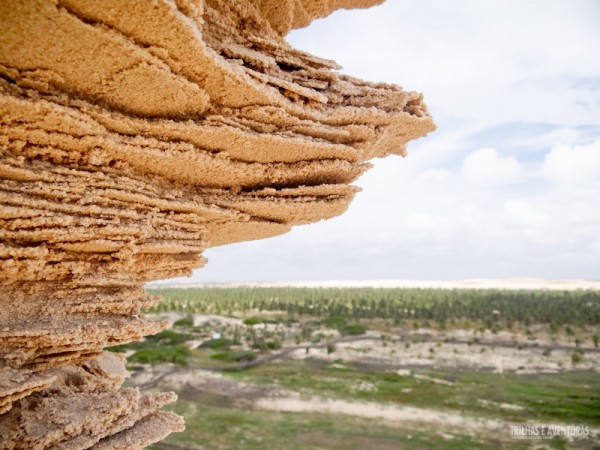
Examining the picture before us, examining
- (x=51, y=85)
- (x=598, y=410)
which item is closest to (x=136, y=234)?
(x=51, y=85)

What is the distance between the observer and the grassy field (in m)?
17.3

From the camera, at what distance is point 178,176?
218 inches

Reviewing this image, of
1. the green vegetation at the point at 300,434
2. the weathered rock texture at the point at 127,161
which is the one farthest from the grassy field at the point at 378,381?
the weathered rock texture at the point at 127,161

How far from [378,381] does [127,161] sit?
23.0 metres

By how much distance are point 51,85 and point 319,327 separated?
4091 cm

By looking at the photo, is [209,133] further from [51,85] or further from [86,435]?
[86,435]

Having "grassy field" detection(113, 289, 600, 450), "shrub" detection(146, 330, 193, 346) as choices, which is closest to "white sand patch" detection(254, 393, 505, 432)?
"grassy field" detection(113, 289, 600, 450)

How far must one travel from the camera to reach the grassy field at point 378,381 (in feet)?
56.9

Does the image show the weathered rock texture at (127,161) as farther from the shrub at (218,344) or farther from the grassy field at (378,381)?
the shrub at (218,344)

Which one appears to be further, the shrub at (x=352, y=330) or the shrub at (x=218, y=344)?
the shrub at (x=352, y=330)

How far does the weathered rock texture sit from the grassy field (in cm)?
1301

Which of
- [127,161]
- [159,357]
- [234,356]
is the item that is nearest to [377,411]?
[234,356]

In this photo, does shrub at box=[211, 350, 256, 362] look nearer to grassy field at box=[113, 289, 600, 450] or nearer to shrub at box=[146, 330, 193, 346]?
grassy field at box=[113, 289, 600, 450]

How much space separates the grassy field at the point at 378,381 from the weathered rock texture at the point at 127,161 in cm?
1301
